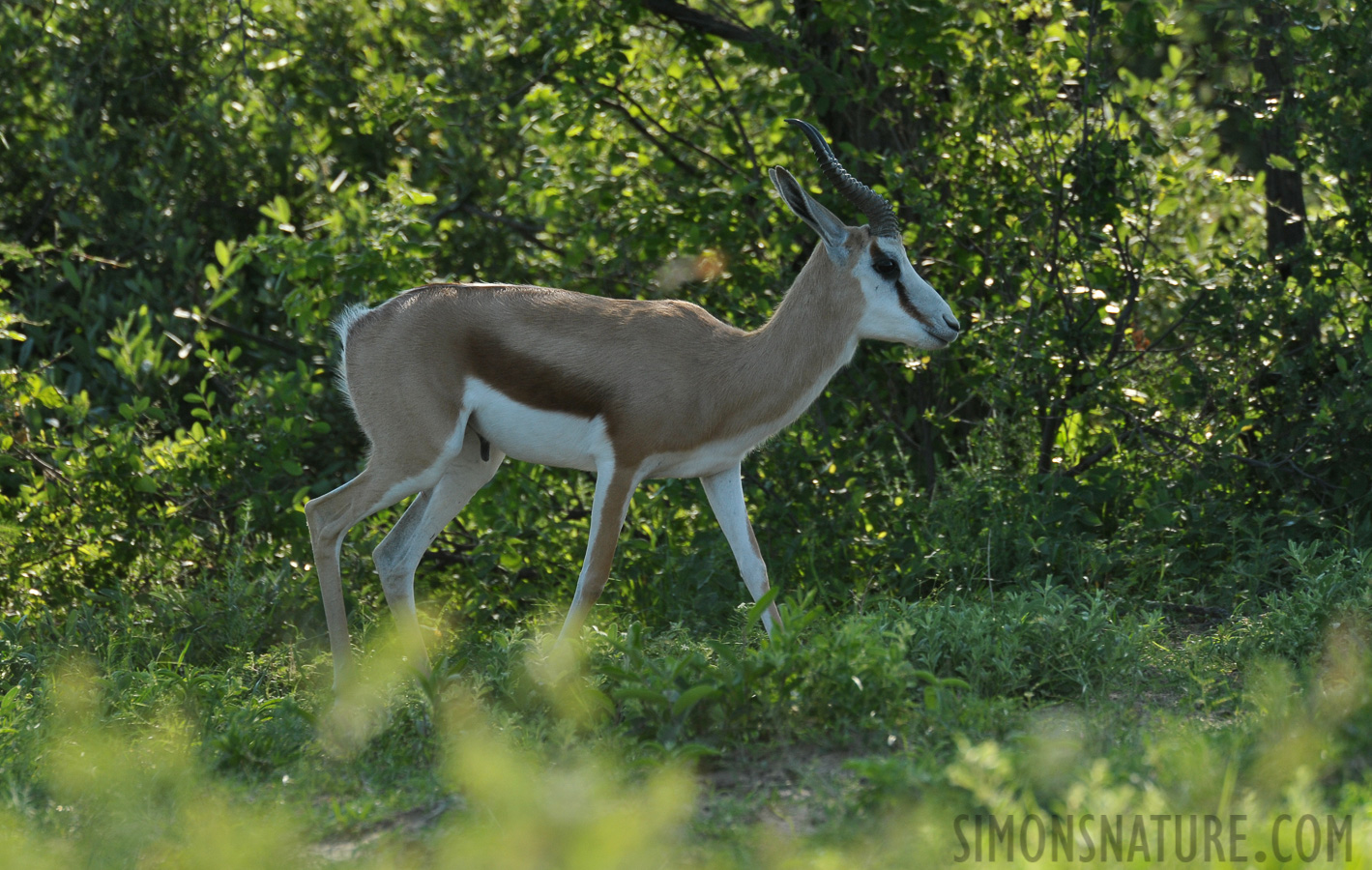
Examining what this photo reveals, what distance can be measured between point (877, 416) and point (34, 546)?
4549 millimetres

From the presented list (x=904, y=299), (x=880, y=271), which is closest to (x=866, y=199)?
(x=880, y=271)

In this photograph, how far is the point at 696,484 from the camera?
6.42 meters

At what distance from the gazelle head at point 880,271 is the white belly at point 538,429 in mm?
1188

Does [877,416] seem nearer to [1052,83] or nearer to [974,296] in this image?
[974,296]

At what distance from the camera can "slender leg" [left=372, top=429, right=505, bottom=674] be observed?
538cm

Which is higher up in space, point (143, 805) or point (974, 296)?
point (974, 296)

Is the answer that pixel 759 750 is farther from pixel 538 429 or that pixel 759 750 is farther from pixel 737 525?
pixel 538 429

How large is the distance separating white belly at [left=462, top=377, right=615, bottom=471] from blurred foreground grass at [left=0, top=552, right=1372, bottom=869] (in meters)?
0.70

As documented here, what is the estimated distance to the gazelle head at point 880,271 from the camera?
16.8 ft

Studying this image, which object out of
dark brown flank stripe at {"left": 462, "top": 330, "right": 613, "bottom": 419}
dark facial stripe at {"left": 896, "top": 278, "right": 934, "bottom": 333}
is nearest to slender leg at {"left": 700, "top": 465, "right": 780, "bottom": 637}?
dark brown flank stripe at {"left": 462, "top": 330, "right": 613, "bottom": 419}

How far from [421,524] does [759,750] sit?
7.52 ft

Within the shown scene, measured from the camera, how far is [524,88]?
28.6 ft

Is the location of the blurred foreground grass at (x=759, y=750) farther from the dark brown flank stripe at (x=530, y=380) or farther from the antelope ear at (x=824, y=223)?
the antelope ear at (x=824, y=223)

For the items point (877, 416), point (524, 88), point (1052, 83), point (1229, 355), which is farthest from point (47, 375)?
point (1229, 355)
